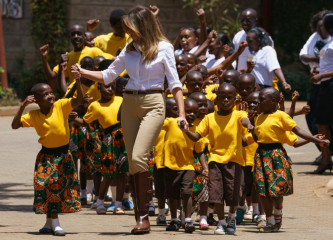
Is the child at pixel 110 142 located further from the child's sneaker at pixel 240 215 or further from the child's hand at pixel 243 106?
the child's hand at pixel 243 106

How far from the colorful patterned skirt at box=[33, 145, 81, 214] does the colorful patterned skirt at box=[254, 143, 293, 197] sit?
1.61m

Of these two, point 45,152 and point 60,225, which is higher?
point 45,152

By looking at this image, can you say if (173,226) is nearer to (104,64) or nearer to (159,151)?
(159,151)

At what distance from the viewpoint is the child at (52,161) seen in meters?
8.35

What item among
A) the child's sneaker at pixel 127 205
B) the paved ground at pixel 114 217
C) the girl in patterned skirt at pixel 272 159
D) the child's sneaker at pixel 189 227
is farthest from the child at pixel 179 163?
the child's sneaker at pixel 127 205

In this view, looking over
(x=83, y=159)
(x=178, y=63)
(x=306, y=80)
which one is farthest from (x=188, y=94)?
(x=306, y=80)

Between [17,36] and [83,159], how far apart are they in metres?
11.5

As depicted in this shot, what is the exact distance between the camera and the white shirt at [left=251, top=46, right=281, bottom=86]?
38.1 feet

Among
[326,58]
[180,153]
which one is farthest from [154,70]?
[326,58]

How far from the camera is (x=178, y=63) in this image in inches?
410

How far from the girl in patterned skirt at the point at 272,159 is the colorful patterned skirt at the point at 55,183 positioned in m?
1.63

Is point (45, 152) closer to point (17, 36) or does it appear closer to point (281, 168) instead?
point (281, 168)

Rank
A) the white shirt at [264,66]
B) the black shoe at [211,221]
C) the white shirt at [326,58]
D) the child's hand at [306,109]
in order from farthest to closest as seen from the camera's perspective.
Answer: the white shirt at [326,58] < the white shirt at [264,66] < the black shoe at [211,221] < the child's hand at [306,109]

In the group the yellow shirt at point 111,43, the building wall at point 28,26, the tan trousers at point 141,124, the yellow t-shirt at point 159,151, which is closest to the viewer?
the tan trousers at point 141,124
